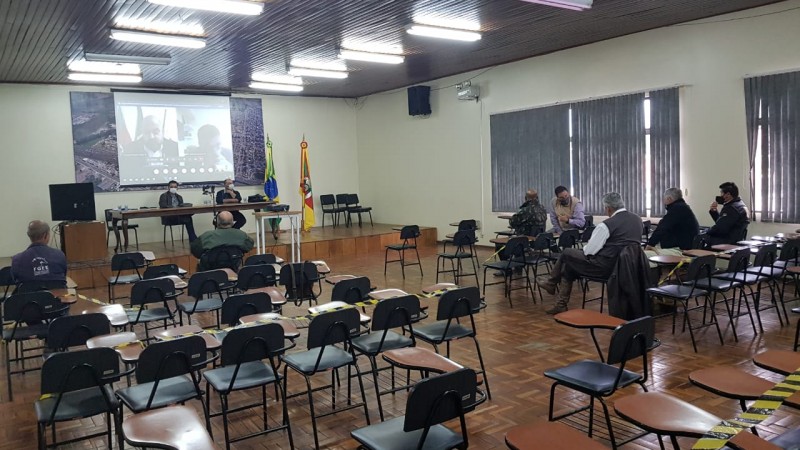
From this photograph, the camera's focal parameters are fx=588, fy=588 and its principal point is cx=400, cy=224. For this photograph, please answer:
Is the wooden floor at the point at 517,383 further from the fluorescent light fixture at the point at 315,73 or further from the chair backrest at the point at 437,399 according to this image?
the fluorescent light fixture at the point at 315,73

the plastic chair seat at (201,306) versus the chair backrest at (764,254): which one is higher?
the chair backrest at (764,254)

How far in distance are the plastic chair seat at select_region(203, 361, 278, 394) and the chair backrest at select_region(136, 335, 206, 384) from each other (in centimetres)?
17

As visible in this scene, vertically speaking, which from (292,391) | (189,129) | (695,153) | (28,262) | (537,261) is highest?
(189,129)

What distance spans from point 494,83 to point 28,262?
8380mm

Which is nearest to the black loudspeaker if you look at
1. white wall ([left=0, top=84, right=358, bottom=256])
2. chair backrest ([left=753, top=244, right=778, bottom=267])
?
white wall ([left=0, top=84, right=358, bottom=256])

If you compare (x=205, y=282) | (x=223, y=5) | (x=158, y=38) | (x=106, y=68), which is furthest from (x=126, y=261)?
(x=106, y=68)

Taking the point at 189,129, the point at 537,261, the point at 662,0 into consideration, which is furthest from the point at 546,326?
the point at 189,129

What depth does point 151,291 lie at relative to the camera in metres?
5.01

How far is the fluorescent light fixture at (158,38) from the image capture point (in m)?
7.14

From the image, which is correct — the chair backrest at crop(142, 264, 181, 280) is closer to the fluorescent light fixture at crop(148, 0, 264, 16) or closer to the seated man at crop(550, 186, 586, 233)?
the fluorescent light fixture at crop(148, 0, 264, 16)

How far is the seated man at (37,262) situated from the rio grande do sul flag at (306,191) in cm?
771

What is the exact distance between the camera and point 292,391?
14.3ft

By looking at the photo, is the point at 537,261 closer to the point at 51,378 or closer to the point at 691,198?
the point at 691,198

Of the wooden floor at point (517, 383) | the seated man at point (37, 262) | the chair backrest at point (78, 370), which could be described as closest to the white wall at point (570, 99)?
the wooden floor at point (517, 383)
